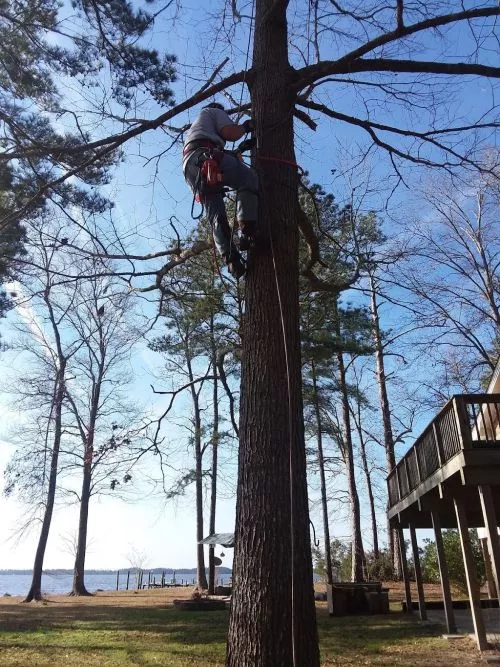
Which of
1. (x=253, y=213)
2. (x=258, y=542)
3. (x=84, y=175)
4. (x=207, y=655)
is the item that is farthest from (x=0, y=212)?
(x=207, y=655)

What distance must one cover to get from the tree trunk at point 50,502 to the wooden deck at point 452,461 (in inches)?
507

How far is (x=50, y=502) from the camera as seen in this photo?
21688 millimetres

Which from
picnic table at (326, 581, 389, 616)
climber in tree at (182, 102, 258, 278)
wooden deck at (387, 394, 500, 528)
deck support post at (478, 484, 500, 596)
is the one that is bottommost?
picnic table at (326, 581, 389, 616)

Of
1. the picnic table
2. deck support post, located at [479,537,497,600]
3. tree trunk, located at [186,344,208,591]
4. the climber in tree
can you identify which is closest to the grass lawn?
Result: the picnic table

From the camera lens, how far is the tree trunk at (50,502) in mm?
20266

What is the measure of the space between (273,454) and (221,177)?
6.16 ft

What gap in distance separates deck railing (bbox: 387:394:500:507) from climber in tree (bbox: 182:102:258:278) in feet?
15.3

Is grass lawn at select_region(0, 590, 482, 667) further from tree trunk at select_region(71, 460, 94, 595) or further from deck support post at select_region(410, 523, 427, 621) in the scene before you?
tree trunk at select_region(71, 460, 94, 595)

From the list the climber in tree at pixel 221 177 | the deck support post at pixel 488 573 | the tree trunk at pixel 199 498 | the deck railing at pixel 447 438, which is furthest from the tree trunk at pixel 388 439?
the climber in tree at pixel 221 177

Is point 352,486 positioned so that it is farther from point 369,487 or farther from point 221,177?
point 221,177

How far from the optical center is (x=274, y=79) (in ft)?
14.3

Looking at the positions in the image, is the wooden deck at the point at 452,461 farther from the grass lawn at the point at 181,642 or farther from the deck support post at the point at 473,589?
the grass lawn at the point at 181,642

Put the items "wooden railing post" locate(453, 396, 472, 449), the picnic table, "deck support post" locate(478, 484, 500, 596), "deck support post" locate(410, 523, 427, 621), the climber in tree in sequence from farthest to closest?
1. the picnic table
2. "deck support post" locate(410, 523, 427, 621)
3. "wooden railing post" locate(453, 396, 472, 449)
4. "deck support post" locate(478, 484, 500, 596)
5. the climber in tree

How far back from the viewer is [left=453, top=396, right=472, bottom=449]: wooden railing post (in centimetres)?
718
